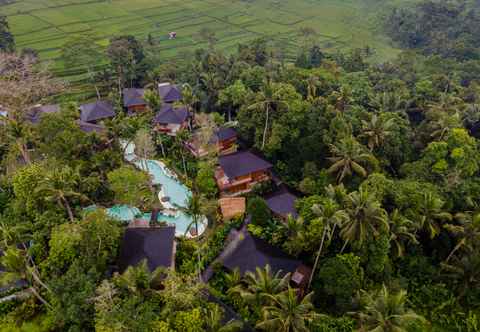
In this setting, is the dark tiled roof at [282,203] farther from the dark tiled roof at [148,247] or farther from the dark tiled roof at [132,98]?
the dark tiled roof at [132,98]

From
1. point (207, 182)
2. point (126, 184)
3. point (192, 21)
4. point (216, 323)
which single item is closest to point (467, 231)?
point (216, 323)

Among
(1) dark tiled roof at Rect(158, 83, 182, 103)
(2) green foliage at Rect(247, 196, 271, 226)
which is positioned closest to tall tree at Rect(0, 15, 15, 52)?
(1) dark tiled roof at Rect(158, 83, 182, 103)

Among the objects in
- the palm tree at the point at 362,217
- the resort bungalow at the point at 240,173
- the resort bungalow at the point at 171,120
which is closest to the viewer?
the palm tree at the point at 362,217

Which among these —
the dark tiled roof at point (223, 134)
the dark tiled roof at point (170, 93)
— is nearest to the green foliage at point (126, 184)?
the dark tiled roof at point (223, 134)

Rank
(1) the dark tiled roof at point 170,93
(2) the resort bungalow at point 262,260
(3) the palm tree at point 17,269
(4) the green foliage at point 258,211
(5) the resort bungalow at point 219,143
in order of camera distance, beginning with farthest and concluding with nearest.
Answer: (1) the dark tiled roof at point 170,93 < (5) the resort bungalow at point 219,143 < (4) the green foliage at point 258,211 < (2) the resort bungalow at point 262,260 < (3) the palm tree at point 17,269

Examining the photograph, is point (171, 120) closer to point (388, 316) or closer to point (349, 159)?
point (349, 159)

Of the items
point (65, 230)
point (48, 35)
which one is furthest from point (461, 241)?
point (48, 35)
